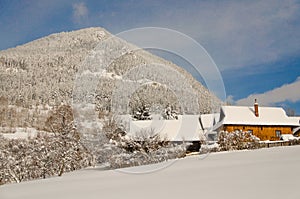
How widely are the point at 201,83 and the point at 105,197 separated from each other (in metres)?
6.27

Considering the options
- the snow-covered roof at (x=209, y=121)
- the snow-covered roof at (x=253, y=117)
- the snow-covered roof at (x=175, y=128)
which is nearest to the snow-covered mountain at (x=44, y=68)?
the snow-covered roof at (x=209, y=121)

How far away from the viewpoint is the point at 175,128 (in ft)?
88.8

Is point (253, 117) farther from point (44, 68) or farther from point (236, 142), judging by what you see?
point (44, 68)

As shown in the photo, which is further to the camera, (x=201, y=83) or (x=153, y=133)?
(x=153, y=133)

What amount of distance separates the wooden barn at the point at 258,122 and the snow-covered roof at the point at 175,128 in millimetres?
3342

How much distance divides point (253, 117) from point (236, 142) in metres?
8.96

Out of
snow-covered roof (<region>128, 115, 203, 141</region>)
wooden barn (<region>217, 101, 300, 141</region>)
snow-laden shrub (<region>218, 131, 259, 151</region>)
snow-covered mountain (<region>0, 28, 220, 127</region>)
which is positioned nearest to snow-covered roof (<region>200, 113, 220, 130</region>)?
wooden barn (<region>217, 101, 300, 141</region>)

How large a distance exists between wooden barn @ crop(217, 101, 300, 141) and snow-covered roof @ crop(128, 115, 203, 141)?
3.34 m

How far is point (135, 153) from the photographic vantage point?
19.8m

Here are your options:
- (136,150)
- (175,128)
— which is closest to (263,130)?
(175,128)

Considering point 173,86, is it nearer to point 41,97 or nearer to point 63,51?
point 41,97

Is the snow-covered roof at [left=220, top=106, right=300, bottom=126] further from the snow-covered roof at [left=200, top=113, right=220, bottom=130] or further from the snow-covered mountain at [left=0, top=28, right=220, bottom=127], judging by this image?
the snow-covered mountain at [left=0, top=28, right=220, bottom=127]

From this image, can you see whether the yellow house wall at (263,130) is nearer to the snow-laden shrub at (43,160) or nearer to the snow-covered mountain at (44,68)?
the snow-laden shrub at (43,160)

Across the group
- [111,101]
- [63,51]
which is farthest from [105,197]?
[63,51]
